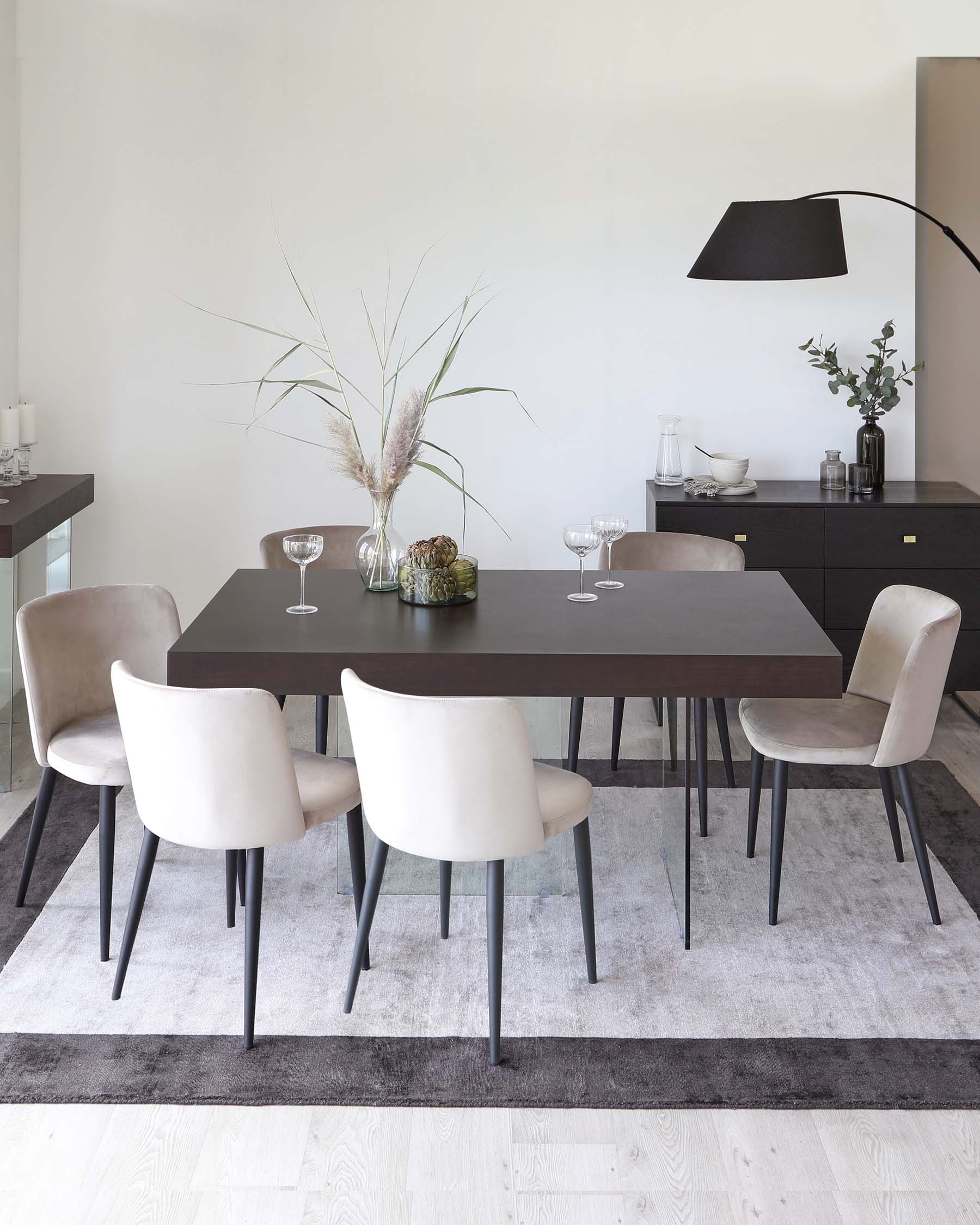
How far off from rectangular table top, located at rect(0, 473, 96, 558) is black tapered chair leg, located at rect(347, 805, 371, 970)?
4.85ft

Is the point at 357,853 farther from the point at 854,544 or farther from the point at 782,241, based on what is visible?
the point at 854,544

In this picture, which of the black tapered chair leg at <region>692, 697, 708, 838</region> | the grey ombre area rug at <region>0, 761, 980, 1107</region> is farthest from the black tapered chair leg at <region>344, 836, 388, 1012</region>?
the black tapered chair leg at <region>692, 697, 708, 838</region>

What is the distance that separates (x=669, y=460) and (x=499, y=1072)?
2.95m

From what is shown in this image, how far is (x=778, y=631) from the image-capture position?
264 cm

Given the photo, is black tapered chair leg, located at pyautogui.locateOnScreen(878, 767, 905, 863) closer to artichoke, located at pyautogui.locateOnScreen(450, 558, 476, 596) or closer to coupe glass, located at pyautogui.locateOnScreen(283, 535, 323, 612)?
artichoke, located at pyautogui.locateOnScreen(450, 558, 476, 596)

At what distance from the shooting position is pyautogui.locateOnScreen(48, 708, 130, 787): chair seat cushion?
8.95 ft

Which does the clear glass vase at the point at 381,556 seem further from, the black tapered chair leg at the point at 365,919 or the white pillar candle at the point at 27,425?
the white pillar candle at the point at 27,425

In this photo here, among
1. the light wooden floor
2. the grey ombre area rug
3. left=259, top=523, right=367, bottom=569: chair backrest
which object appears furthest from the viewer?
left=259, top=523, right=367, bottom=569: chair backrest

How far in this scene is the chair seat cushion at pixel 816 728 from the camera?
2.88 metres

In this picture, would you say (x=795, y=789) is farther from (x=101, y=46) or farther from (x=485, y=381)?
(x=101, y=46)

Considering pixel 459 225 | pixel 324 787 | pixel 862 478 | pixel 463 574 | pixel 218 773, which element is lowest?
Answer: pixel 324 787

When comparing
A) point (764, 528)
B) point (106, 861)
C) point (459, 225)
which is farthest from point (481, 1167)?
point (459, 225)

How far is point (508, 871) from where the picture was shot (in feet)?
10.2

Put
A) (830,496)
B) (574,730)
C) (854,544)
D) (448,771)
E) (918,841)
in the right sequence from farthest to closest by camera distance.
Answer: (830,496) < (854,544) < (574,730) < (918,841) < (448,771)
